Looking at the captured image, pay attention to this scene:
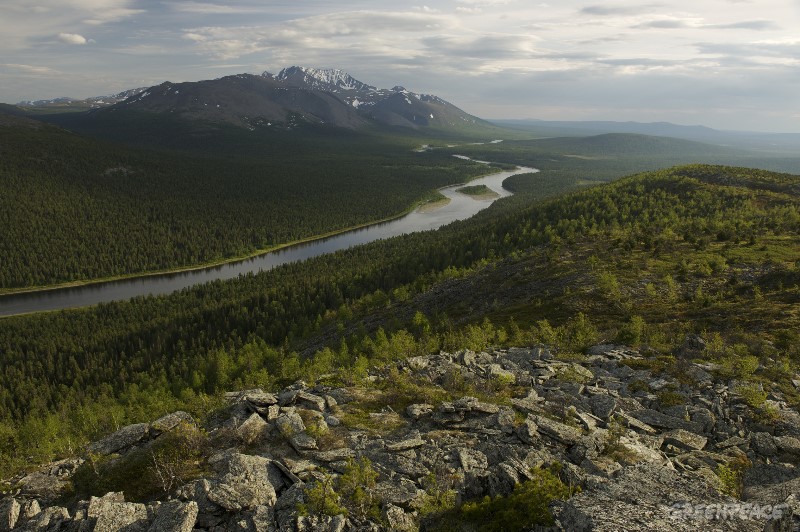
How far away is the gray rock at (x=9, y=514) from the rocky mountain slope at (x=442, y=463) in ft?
0.20

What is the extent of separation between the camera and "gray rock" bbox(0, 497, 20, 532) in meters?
17.0

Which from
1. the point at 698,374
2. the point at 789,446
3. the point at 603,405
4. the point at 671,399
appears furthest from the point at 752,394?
the point at 603,405

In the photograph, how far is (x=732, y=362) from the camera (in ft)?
112

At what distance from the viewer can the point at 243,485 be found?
17938 millimetres

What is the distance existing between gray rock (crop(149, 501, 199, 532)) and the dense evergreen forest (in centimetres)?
1295

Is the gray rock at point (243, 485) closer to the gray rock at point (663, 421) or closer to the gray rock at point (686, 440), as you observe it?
the gray rock at point (686, 440)

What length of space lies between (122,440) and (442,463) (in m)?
16.9

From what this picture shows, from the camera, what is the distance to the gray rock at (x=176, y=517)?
15.8 meters

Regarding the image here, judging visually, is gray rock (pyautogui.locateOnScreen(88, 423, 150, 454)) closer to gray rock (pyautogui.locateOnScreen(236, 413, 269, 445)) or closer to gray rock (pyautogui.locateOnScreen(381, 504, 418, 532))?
gray rock (pyautogui.locateOnScreen(236, 413, 269, 445))

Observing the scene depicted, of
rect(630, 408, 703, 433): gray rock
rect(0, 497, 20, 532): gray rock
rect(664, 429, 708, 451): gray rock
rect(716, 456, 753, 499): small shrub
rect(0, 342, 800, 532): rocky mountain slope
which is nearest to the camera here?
rect(0, 342, 800, 532): rocky mountain slope

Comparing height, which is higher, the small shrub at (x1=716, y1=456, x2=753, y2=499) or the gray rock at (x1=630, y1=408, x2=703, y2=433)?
the small shrub at (x1=716, y1=456, x2=753, y2=499)

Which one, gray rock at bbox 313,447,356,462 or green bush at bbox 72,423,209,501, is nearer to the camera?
green bush at bbox 72,423,209,501

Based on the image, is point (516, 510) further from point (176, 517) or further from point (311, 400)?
point (311, 400)

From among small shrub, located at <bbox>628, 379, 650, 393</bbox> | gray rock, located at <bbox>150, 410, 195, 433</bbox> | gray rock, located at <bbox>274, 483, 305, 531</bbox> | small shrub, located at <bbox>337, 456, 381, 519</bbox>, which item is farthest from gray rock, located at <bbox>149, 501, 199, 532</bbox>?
small shrub, located at <bbox>628, 379, 650, 393</bbox>
